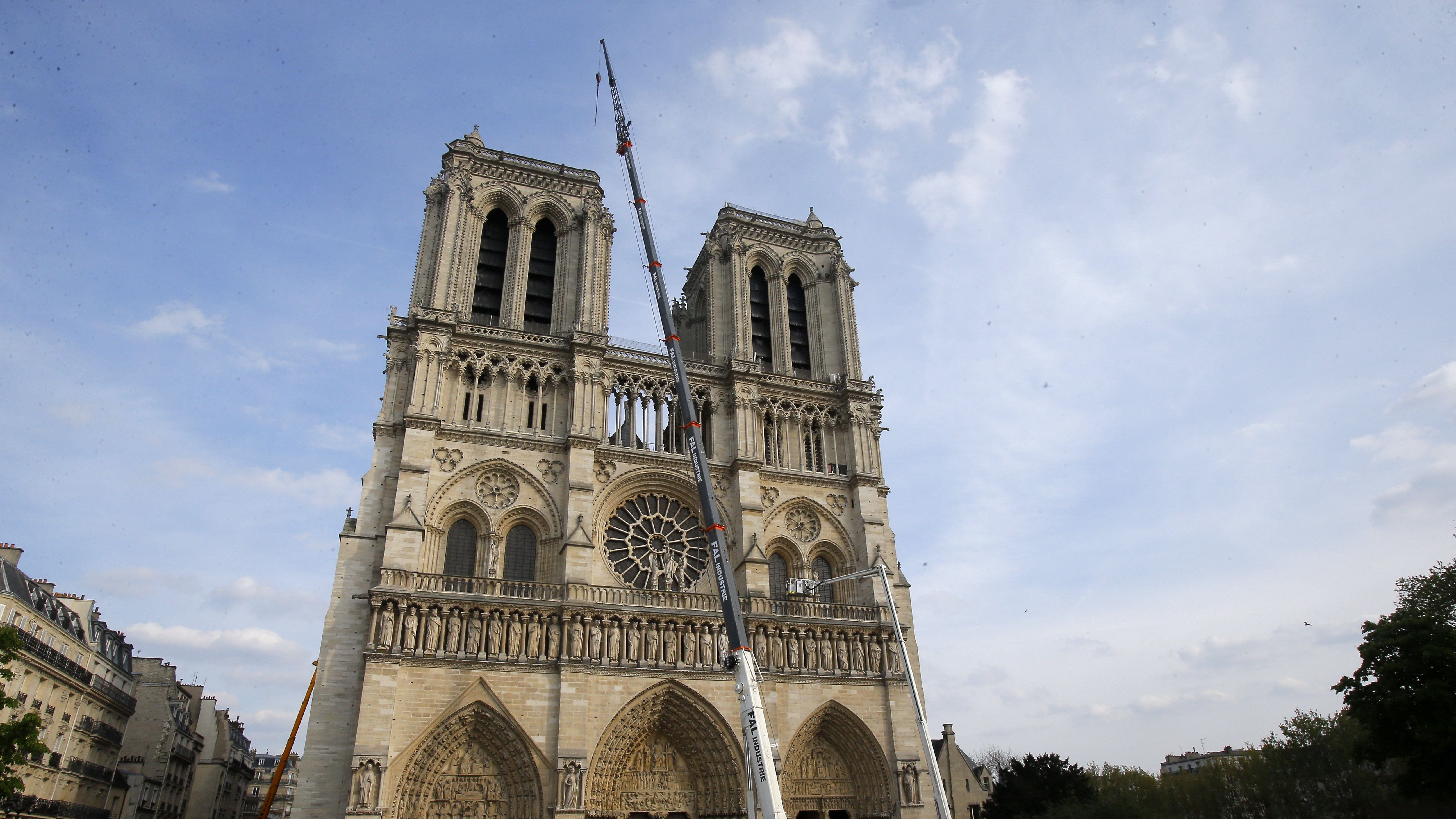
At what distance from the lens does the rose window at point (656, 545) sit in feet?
85.4

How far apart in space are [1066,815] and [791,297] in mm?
19277

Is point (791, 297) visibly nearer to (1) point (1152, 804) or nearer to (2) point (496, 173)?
(2) point (496, 173)

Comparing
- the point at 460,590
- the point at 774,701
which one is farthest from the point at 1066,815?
the point at 460,590

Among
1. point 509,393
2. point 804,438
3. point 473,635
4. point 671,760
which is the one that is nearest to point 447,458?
point 509,393

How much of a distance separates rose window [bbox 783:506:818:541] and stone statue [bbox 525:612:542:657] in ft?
28.3

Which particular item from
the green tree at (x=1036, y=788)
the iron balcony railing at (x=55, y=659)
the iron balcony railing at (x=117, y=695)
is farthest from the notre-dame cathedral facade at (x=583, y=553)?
the iron balcony railing at (x=117, y=695)

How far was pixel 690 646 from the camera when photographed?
24.0 m

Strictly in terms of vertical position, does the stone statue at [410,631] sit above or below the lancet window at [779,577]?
below

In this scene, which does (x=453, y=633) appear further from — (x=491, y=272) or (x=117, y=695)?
(x=117, y=695)

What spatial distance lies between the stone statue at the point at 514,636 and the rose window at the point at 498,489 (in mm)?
3536

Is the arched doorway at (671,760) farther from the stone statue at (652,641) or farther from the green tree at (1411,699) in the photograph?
the green tree at (1411,699)

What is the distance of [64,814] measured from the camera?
1021 inches

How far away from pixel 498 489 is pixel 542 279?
8.07m

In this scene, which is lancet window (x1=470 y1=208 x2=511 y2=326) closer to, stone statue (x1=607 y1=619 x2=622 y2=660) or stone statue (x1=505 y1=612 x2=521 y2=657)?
stone statue (x1=505 y1=612 x2=521 y2=657)
